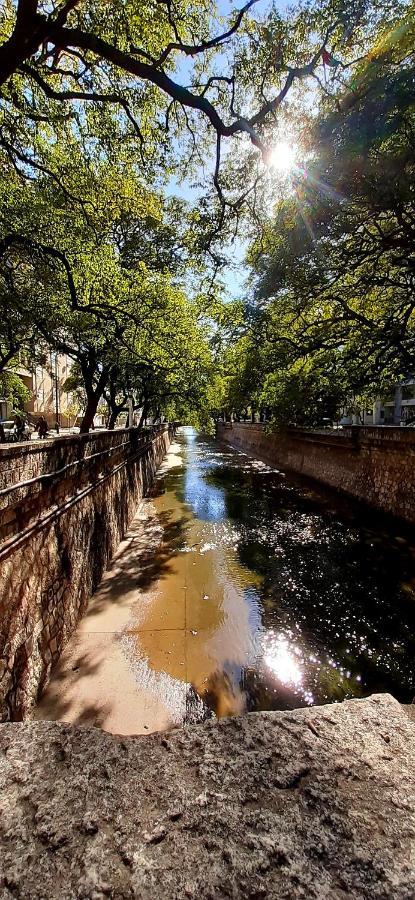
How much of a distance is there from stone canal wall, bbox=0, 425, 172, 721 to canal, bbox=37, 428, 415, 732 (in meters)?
0.48

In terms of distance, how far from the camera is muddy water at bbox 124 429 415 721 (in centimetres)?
436

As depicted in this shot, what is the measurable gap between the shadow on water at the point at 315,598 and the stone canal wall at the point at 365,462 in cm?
65

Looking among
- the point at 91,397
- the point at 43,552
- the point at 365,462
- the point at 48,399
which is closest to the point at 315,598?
the point at 43,552

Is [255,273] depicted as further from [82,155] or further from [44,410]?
[44,410]

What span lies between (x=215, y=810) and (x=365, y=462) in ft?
40.4

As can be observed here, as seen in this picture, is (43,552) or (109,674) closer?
(43,552)

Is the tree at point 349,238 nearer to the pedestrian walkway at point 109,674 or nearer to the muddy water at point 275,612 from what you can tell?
the muddy water at point 275,612

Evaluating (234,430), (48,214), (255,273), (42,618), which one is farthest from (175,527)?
(234,430)

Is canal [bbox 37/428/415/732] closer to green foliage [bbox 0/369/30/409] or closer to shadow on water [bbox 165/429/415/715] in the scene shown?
shadow on water [bbox 165/429/415/715]

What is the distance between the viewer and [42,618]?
4027 millimetres

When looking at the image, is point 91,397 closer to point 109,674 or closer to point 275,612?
point 275,612

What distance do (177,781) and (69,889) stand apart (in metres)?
0.44

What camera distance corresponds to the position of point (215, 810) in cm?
122

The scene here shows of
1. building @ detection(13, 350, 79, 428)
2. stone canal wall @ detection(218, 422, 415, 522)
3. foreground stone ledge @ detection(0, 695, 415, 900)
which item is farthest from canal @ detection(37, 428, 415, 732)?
building @ detection(13, 350, 79, 428)
